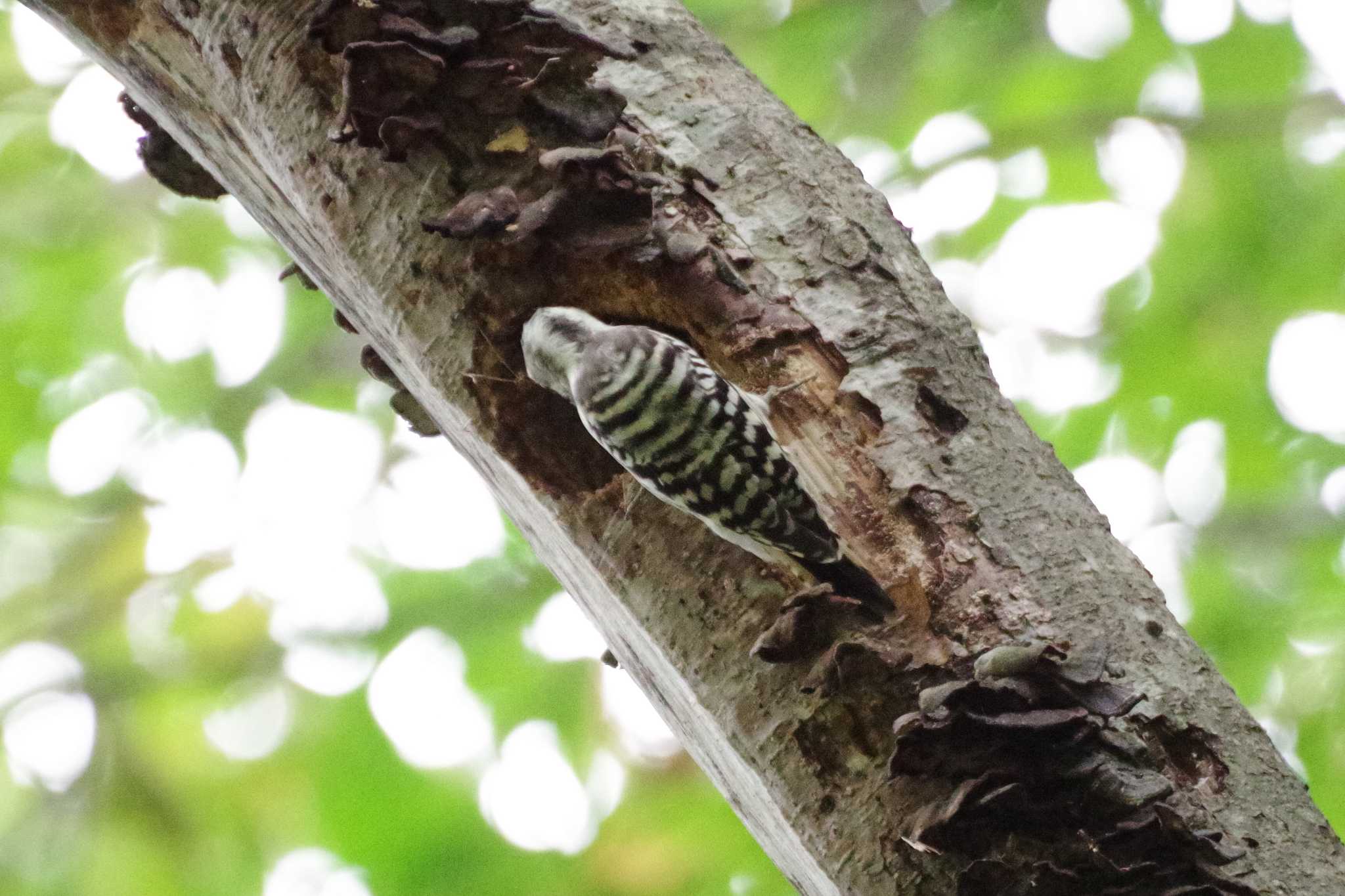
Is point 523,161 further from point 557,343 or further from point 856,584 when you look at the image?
point 856,584

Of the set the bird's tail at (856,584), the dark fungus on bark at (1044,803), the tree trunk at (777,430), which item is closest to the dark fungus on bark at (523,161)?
the tree trunk at (777,430)

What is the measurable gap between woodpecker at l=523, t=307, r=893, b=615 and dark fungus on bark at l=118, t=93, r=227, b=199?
1035mm

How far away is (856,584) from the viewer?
5.33 feet

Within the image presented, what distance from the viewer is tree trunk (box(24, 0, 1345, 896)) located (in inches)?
55.6

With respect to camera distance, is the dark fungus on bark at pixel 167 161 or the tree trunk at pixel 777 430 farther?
the dark fungus on bark at pixel 167 161

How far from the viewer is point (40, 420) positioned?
4938 millimetres

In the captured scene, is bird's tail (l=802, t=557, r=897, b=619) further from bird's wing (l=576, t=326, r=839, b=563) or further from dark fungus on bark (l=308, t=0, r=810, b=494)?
dark fungus on bark (l=308, t=0, r=810, b=494)

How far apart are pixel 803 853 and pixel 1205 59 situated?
12.7 feet

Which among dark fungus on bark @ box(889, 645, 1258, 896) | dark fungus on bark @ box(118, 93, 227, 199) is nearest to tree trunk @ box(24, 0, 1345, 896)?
dark fungus on bark @ box(889, 645, 1258, 896)

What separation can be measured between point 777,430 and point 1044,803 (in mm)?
704

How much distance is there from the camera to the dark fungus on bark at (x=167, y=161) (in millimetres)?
2582

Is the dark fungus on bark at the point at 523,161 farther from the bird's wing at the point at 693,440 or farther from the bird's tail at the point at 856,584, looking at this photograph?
the bird's tail at the point at 856,584

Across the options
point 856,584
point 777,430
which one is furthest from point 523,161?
point 856,584

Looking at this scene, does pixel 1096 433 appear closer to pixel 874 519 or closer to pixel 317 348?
pixel 874 519
